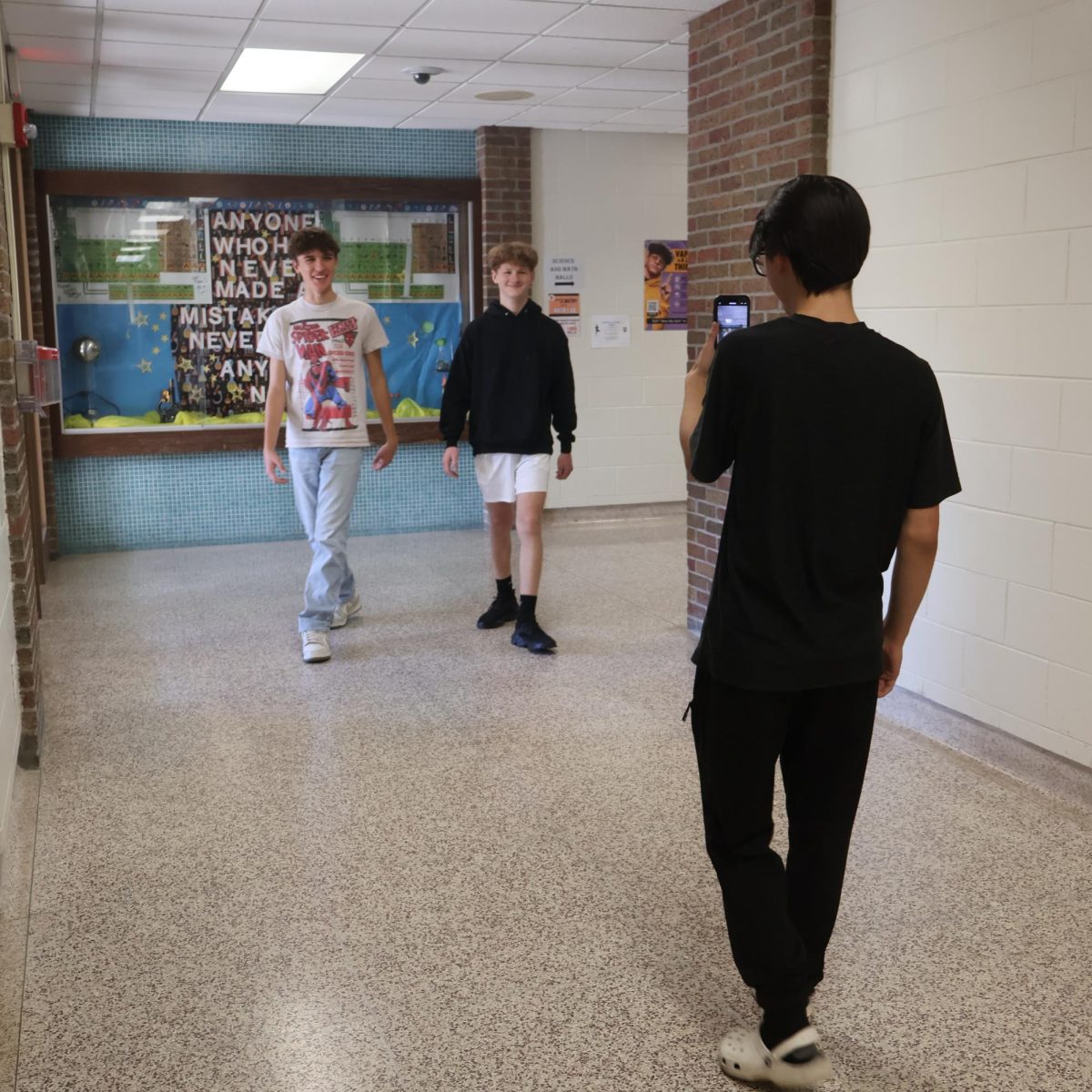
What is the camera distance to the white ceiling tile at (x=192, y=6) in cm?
480

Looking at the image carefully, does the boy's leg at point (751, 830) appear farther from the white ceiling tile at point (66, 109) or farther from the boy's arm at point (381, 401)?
the white ceiling tile at point (66, 109)

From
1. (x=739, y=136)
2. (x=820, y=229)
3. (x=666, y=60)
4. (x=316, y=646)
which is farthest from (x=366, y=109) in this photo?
(x=820, y=229)

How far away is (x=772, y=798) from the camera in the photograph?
2.10 meters

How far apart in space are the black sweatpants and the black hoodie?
3.03 meters

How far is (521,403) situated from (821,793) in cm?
314

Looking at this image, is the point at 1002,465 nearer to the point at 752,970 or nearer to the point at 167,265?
the point at 752,970

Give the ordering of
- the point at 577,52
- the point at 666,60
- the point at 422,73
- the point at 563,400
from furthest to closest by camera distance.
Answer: the point at 422,73 < the point at 666,60 < the point at 577,52 < the point at 563,400

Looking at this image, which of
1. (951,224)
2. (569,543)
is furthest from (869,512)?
(569,543)

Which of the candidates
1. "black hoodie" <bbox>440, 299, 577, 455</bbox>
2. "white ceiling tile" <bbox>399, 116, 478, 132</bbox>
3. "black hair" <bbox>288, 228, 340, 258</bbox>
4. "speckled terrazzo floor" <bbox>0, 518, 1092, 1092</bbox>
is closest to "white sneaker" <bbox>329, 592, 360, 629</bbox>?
"speckled terrazzo floor" <bbox>0, 518, 1092, 1092</bbox>

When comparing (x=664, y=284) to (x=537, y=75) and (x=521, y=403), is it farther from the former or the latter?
(x=521, y=403)

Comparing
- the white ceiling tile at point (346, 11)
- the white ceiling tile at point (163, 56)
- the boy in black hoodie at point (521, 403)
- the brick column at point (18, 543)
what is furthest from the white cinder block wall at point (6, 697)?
the white ceiling tile at point (163, 56)

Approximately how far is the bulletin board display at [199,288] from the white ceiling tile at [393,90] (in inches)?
41.7

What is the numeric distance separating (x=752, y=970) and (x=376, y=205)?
667 centimetres

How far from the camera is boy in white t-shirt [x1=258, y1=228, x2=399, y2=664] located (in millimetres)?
4957
